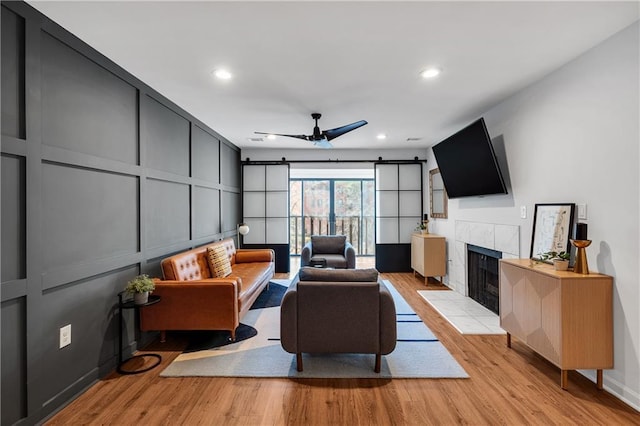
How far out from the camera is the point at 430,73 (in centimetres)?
269

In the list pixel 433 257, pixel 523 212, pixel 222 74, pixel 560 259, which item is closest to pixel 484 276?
pixel 433 257

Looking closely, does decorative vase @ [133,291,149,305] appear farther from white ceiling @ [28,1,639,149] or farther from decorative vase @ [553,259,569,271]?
decorative vase @ [553,259,569,271]

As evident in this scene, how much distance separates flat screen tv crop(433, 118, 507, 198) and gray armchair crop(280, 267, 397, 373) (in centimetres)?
211

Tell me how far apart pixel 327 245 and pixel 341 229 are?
2.11 metres

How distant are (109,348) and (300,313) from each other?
160 centimetres

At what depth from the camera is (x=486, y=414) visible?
1.94m

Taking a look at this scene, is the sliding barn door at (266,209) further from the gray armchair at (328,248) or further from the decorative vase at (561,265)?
the decorative vase at (561,265)

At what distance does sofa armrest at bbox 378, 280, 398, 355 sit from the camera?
2330 millimetres

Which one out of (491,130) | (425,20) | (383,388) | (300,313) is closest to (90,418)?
(300,313)

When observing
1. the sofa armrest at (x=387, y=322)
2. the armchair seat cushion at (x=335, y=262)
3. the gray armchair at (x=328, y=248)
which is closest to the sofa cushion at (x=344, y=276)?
the sofa armrest at (x=387, y=322)

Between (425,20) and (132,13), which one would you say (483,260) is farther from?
(132,13)

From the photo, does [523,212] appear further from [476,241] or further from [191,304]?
[191,304]

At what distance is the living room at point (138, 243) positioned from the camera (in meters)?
1.77

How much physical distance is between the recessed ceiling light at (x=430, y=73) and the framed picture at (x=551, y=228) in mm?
1564
